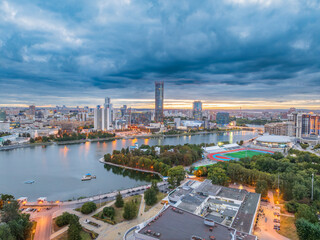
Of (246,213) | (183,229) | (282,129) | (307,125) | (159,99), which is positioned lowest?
(246,213)

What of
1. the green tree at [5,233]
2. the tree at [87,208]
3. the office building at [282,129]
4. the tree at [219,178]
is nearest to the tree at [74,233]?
the green tree at [5,233]

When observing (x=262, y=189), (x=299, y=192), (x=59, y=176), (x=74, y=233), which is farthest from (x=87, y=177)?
(x=299, y=192)

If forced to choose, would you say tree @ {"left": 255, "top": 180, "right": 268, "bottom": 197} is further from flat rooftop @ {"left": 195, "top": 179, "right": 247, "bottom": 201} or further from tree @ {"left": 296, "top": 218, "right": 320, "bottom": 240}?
tree @ {"left": 296, "top": 218, "right": 320, "bottom": 240}

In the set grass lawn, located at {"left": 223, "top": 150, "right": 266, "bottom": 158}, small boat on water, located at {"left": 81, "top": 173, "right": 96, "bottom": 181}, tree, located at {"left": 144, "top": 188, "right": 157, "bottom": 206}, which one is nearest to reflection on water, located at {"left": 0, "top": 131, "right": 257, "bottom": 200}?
small boat on water, located at {"left": 81, "top": 173, "right": 96, "bottom": 181}

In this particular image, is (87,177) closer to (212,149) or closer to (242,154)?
(212,149)

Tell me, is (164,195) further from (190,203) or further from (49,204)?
(49,204)

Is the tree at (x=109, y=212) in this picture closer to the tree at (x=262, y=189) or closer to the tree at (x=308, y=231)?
the tree at (x=308, y=231)

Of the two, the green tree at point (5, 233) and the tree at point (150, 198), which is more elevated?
the green tree at point (5, 233)
